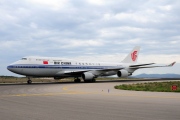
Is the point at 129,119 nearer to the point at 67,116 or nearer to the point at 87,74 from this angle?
the point at 67,116

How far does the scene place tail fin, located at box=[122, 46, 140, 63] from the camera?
178 ft

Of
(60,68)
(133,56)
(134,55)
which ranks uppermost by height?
(134,55)

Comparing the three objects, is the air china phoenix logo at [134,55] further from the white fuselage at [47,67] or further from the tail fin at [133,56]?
the white fuselage at [47,67]

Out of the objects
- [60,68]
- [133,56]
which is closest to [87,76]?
[60,68]

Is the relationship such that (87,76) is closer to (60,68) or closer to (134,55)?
(60,68)

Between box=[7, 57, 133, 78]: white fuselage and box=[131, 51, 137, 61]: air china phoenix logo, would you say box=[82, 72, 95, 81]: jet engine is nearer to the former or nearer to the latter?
box=[7, 57, 133, 78]: white fuselage

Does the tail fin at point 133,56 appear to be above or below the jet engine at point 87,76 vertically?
above

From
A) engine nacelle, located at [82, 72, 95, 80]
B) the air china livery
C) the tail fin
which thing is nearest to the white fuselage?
the air china livery

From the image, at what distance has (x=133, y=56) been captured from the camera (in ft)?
180

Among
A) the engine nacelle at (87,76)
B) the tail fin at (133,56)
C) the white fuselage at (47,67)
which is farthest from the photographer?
the tail fin at (133,56)

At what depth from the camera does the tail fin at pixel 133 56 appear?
2137 inches

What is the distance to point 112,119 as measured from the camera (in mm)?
8008

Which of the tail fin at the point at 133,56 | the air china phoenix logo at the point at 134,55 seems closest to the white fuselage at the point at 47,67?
the tail fin at the point at 133,56

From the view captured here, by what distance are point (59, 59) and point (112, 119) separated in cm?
3402
